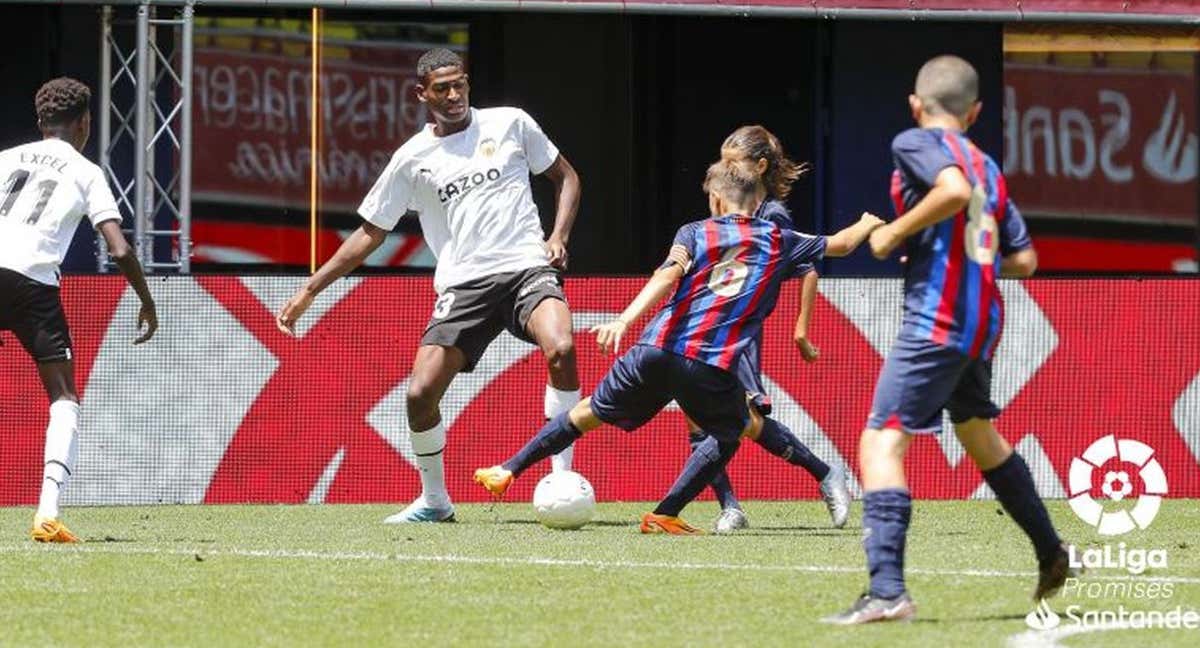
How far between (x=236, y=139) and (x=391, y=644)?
1177 cm

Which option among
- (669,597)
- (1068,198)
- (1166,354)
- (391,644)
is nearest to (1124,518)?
(1166,354)

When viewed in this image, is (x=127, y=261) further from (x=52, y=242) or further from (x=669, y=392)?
(x=669, y=392)

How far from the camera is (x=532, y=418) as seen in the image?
1272cm

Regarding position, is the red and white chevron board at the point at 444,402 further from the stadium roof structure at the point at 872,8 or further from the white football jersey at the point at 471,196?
the stadium roof structure at the point at 872,8

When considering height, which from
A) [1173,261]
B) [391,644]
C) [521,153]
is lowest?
[1173,261]

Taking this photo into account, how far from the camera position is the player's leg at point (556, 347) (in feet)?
34.9

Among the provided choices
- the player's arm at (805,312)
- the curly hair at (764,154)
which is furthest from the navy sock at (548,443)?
the curly hair at (764,154)

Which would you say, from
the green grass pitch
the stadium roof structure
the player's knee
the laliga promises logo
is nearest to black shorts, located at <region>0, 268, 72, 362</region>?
the green grass pitch

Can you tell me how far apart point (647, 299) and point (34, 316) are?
2635 millimetres

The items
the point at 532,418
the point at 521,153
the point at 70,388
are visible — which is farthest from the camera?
the point at 532,418

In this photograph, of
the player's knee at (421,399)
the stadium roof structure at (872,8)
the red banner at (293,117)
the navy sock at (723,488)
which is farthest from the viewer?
the red banner at (293,117)

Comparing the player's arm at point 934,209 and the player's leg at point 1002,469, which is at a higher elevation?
the player's arm at point 934,209

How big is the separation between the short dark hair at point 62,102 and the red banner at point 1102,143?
33.4 feet

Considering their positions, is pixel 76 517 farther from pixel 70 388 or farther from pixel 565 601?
pixel 565 601
